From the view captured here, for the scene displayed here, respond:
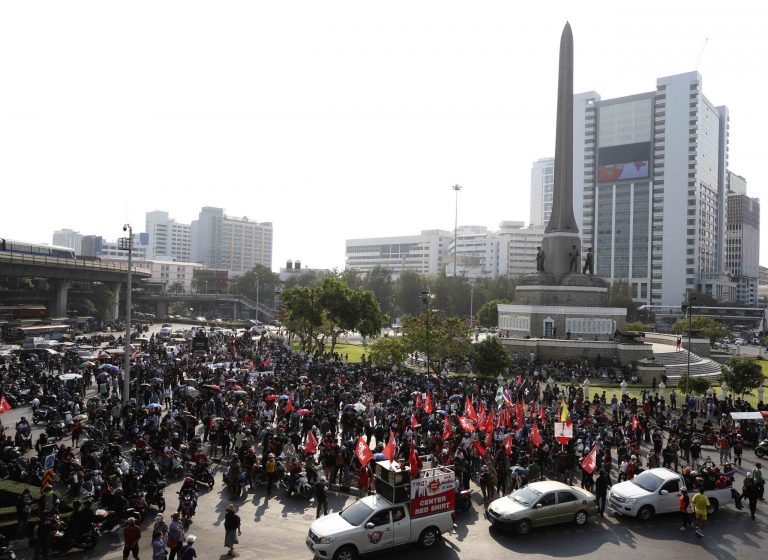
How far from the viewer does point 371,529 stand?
517 inches

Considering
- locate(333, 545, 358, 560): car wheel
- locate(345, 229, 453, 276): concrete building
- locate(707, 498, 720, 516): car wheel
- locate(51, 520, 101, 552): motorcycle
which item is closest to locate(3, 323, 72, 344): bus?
locate(51, 520, 101, 552): motorcycle

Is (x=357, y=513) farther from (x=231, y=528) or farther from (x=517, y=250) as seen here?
(x=517, y=250)

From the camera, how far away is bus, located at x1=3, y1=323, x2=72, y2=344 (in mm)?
50594

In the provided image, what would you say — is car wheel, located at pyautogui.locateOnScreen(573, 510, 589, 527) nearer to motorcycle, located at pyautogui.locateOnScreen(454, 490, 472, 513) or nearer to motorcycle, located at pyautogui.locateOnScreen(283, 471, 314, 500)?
motorcycle, located at pyautogui.locateOnScreen(454, 490, 472, 513)

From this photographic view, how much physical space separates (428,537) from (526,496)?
3086 millimetres

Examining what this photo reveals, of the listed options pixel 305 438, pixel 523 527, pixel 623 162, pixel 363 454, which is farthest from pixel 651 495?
pixel 623 162

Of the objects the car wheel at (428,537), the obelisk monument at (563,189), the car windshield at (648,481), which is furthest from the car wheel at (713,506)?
the obelisk monument at (563,189)

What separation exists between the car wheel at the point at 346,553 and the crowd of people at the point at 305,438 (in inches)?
97.7

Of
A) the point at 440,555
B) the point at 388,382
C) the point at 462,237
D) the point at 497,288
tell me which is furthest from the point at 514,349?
the point at 462,237

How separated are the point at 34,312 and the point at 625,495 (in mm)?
65690

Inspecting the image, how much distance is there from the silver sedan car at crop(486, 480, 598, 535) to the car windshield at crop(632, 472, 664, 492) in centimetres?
162

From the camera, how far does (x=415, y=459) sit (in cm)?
1482

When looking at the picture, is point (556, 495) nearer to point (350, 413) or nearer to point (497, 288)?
point (350, 413)

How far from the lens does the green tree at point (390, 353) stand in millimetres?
39312
